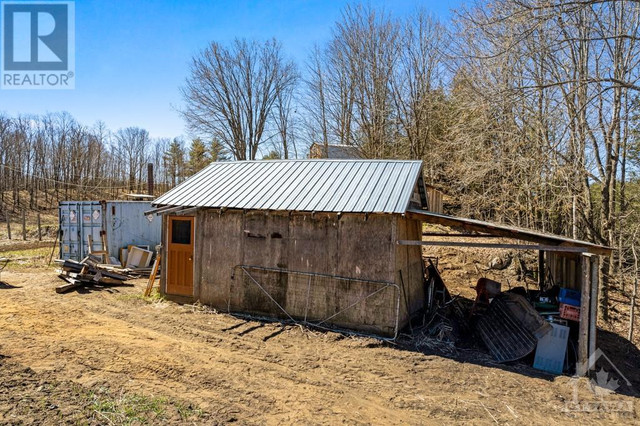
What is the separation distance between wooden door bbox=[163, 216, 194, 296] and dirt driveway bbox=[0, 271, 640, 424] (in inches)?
53.8

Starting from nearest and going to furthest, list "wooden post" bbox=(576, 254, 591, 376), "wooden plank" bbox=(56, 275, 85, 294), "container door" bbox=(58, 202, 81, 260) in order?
"wooden post" bbox=(576, 254, 591, 376) < "wooden plank" bbox=(56, 275, 85, 294) < "container door" bbox=(58, 202, 81, 260)

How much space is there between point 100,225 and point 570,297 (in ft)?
51.3

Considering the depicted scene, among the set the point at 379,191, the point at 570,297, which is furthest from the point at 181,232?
the point at 570,297

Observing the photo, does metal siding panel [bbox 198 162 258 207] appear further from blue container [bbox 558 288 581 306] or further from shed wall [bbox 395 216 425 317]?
blue container [bbox 558 288 581 306]

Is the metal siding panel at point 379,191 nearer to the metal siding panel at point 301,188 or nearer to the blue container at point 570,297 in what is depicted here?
the metal siding panel at point 301,188

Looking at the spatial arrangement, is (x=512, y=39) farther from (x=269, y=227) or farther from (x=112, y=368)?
(x=112, y=368)

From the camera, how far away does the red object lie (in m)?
7.65

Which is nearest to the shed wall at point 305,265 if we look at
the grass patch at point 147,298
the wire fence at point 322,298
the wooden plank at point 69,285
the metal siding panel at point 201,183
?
the wire fence at point 322,298

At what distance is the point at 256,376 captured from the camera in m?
5.99

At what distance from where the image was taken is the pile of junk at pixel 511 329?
7.09 m

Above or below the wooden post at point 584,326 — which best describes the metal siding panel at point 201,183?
above

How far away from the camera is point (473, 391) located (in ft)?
19.1

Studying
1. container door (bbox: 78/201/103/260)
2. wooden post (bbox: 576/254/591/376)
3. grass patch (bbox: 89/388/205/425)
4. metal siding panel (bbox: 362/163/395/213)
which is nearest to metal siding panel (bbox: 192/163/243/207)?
metal siding panel (bbox: 362/163/395/213)

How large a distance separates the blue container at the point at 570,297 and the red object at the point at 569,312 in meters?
0.16
